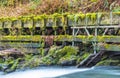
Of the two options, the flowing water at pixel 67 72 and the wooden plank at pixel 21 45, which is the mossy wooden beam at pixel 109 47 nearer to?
the flowing water at pixel 67 72

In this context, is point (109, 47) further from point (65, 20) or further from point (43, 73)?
point (65, 20)

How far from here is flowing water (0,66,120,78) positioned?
13859 millimetres

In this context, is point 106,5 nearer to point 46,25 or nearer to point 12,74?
point 46,25

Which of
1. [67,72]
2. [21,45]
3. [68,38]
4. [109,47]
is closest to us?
[109,47]

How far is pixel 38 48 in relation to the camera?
1759 cm

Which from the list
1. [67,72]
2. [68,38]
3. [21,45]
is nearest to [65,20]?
[68,38]

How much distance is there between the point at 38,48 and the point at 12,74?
2287 mm

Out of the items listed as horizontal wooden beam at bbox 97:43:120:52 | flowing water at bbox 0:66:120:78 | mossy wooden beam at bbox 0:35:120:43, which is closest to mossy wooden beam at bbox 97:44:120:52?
horizontal wooden beam at bbox 97:43:120:52

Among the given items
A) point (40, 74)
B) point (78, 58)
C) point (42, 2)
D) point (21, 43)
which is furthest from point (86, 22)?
point (42, 2)

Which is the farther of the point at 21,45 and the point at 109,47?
the point at 21,45

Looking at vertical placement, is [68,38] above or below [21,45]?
above

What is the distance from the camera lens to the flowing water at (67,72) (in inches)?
546

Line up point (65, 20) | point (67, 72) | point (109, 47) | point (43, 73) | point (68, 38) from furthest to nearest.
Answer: point (65, 20)
point (68, 38)
point (43, 73)
point (67, 72)
point (109, 47)

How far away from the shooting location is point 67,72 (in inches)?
575
